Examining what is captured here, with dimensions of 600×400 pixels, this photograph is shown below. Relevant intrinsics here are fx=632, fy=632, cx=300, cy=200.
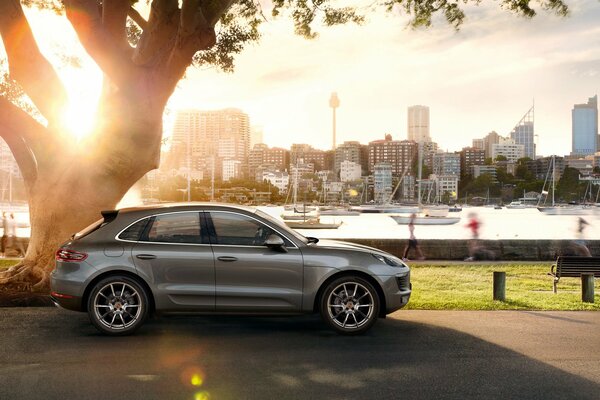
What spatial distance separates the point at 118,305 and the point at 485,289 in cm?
835

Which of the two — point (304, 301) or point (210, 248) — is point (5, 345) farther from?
point (304, 301)

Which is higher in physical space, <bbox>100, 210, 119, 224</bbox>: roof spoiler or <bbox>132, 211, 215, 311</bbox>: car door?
<bbox>100, 210, 119, 224</bbox>: roof spoiler

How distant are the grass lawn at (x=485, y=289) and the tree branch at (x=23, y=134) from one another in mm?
7429

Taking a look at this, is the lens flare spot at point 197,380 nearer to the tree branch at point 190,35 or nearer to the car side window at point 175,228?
the car side window at point 175,228

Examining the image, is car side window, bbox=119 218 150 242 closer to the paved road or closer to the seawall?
the paved road

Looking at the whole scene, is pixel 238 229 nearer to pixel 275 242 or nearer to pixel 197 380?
pixel 275 242

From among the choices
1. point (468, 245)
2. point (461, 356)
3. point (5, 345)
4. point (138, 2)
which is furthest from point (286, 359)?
point (468, 245)

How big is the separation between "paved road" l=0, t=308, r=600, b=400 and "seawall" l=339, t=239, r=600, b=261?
13.6m

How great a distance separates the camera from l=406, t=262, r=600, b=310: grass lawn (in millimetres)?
10133

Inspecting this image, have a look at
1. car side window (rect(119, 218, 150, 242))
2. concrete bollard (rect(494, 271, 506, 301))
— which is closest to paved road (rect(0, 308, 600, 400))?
car side window (rect(119, 218, 150, 242))

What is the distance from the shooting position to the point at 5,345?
7012 mm

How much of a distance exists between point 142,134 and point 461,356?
7081mm

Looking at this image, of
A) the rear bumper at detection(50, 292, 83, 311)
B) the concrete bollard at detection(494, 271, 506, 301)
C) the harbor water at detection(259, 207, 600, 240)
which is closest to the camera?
the rear bumper at detection(50, 292, 83, 311)

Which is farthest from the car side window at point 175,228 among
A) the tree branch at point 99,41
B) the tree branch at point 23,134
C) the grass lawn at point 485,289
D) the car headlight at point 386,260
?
the tree branch at point 23,134
